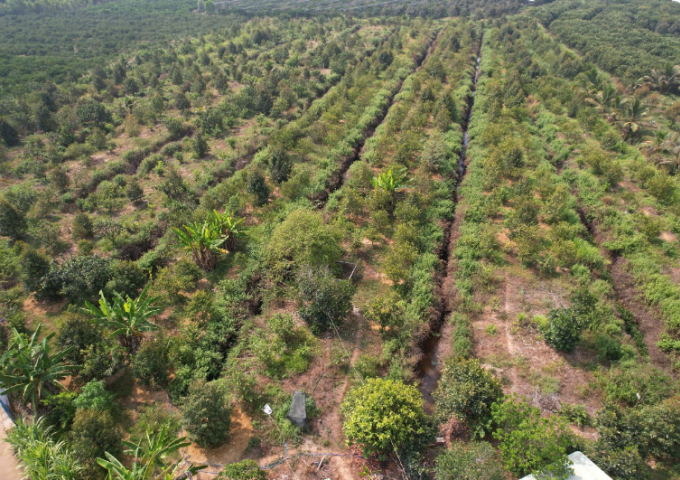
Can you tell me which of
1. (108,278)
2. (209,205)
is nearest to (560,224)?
(209,205)

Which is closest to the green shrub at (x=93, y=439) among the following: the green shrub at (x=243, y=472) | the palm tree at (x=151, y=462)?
the palm tree at (x=151, y=462)

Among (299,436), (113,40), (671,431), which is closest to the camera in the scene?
(671,431)

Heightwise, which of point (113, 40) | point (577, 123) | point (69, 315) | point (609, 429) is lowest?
point (609, 429)

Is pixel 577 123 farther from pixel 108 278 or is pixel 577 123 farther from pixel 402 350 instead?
pixel 108 278

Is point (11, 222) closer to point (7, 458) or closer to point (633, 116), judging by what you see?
point (7, 458)

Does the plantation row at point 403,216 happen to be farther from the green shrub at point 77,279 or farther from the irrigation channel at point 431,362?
the green shrub at point 77,279

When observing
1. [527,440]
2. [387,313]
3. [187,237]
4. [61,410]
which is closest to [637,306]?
[527,440]

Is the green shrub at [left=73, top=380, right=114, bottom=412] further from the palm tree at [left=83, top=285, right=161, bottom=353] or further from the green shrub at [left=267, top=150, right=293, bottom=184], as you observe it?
the green shrub at [left=267, top=150, right=293, bottom=184]
